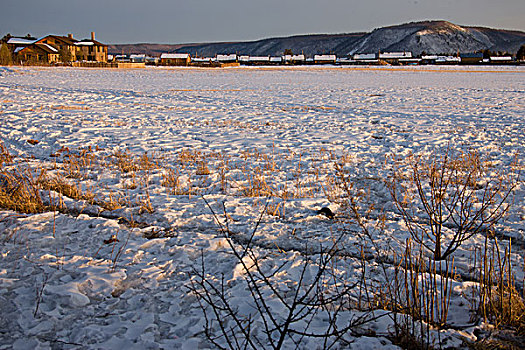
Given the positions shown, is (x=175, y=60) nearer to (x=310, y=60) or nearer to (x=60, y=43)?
(x=60, y=43)

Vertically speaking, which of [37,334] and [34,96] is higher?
[34,96]

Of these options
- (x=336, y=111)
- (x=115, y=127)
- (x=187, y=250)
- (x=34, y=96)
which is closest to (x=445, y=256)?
(x=187, y=250)

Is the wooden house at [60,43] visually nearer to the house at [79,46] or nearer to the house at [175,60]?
the house at [79,46]

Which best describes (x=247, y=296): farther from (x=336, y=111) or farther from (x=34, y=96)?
(x=34, y=96)

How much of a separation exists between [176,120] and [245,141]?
13.9 feet

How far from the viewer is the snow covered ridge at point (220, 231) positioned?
10.1 ft

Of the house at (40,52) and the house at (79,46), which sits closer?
the house at (40,52)

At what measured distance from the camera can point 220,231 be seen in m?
4.86

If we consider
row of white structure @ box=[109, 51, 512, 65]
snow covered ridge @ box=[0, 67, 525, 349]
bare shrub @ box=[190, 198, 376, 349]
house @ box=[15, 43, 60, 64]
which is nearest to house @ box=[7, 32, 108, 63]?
house @ box=[15, 43, 60, 64]

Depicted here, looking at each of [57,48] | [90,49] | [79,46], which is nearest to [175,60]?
[90,49]

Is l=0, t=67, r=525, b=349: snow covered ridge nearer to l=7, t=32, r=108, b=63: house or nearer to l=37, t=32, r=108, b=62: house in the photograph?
Answer: l=7, t=32, r=108, b=63: house

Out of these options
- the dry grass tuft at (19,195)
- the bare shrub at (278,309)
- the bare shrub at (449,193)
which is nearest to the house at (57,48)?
the dry grass tuft at (19,195)

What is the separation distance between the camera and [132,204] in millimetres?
5797

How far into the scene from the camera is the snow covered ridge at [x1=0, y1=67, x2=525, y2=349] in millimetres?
3066
